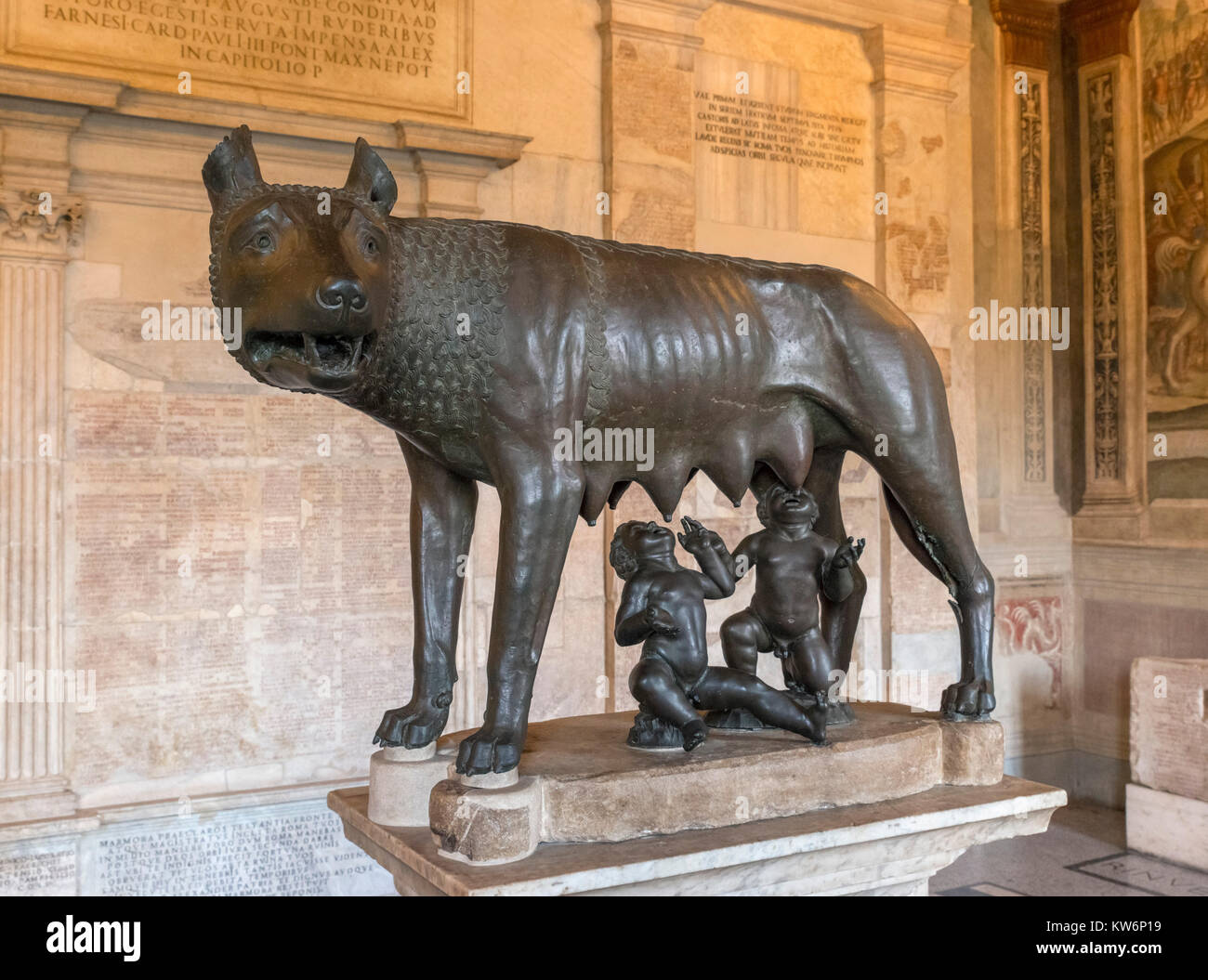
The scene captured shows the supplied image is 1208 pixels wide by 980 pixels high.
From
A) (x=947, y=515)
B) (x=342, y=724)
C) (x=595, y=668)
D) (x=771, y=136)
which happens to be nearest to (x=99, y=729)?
(x=342, y=724)

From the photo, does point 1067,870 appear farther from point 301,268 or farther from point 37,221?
point 37,221

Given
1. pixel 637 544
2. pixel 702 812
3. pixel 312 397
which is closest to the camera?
pixel 702 812

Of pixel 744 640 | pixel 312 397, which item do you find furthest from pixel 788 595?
pixel 312 397

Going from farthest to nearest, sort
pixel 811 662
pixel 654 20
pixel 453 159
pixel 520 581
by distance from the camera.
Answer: pixel 654 20 → pixel 453 159 → pixel 811 662 → pixel 520 581

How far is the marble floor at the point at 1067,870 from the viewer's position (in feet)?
19.6

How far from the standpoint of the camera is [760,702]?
294 cm

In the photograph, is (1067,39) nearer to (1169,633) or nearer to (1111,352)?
(1111,352)

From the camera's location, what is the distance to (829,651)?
344 centimetres

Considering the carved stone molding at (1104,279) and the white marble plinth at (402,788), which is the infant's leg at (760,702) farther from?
the carved stone molding at (1104,279)

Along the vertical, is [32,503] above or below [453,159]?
below

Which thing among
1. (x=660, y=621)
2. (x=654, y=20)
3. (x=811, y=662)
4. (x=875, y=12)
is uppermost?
(x=875, y=12)

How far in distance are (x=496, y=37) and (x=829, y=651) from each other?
425 centimetres

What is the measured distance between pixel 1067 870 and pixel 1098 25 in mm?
6298

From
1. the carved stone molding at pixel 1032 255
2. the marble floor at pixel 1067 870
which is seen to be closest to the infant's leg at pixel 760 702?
the marble floor at pixel 1067 870
